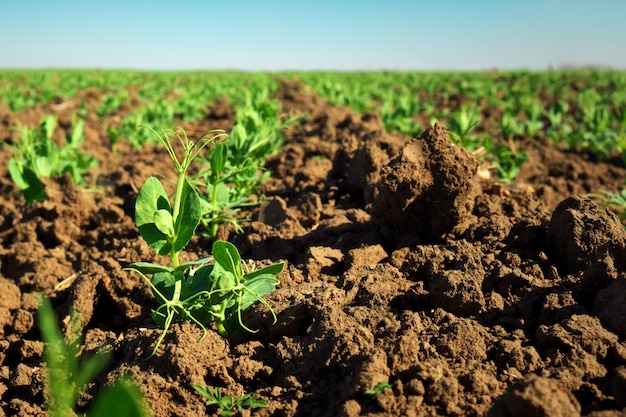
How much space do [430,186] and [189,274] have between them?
1171 millimetres

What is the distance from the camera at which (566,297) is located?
2096mm

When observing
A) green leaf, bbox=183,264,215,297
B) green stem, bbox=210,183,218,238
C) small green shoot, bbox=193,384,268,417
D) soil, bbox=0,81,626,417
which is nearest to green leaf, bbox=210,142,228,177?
green stem, bbox=210,183,218,238

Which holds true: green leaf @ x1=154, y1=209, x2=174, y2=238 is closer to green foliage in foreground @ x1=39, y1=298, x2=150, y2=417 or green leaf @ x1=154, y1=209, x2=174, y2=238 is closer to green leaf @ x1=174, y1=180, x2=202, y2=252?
green leaf @ x1=174, y1=180, x2=202, y2=252

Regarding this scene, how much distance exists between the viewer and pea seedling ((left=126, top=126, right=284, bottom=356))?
2.12m

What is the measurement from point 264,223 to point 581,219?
5.68 ft

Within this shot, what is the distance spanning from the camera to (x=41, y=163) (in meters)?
4.61

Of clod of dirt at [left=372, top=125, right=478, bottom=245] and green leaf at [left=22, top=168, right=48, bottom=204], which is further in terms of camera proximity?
green leaf at [left=22, top=168, right=48, bottom=204]

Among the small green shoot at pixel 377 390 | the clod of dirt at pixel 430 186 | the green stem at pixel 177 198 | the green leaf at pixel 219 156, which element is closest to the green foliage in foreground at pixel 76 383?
the green stem at pixel 177 198

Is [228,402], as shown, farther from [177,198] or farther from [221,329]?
[177,198]

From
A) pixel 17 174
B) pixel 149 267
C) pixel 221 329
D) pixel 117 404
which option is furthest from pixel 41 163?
pixel 117 404

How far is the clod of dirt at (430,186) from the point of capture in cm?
270

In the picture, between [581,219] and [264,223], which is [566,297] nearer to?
[581,219]

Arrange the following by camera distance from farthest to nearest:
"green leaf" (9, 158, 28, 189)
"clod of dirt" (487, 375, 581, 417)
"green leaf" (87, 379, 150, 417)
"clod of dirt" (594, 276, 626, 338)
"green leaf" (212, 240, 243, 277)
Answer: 1. "green leaf" (9, 158, 28, 189)
2. "green leaf" (212, 240, 243, 277)
3. "clod of dirt" (594, 276, 626, 338)
4. "clod of dirt" (487, 375, 581, 417)
5. "green leaf" (87, 379, 150, 417)

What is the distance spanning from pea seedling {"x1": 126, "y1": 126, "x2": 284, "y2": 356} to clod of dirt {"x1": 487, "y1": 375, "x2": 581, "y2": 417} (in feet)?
2.87
